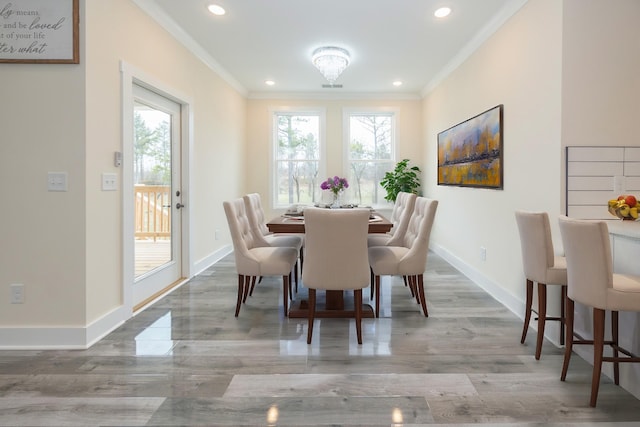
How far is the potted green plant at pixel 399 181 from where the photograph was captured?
6.38 metres

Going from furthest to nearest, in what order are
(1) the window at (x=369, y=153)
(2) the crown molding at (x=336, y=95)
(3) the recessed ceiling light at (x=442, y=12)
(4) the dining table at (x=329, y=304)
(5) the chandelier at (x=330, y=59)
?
1. (1) the window at (x=369, y=153)
2. (2) the crown molding at (x=336, y=95)
3. (5) the chandelier at (x=330, y=59)
4. (3) the recessed ceiling light at (x=442, y=12)
5. (4) the dining table at (x=329, y=304)

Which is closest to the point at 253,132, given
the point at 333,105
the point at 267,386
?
the point at 333,105

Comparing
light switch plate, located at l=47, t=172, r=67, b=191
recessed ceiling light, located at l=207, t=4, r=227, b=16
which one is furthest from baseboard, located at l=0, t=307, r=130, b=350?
recessed ceiling light, located at l=207, t=4, r=227, b=16

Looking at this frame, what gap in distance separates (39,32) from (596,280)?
11.8 ft

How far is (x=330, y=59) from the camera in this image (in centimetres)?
441

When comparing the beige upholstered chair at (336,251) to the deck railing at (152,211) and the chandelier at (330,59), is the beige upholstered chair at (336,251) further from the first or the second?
the chandelier at (330,59)

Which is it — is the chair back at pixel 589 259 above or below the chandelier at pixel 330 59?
below

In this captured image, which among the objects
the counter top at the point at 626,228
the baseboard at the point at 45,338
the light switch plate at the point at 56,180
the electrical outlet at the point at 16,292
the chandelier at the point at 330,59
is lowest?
the baseboard at the point at 45,338

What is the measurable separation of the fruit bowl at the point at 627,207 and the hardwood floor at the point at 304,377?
95cm

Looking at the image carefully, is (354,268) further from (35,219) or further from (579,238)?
(35,219)

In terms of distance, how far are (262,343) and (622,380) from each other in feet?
6.95

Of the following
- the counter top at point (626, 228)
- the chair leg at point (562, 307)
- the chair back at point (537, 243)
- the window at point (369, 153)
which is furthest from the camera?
the window at point (369, 153)

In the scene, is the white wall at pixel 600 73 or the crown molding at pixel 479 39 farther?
the crown molding at pixel 479 39

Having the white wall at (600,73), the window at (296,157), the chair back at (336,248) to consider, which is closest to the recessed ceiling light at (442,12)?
the white wall at (600,73)
